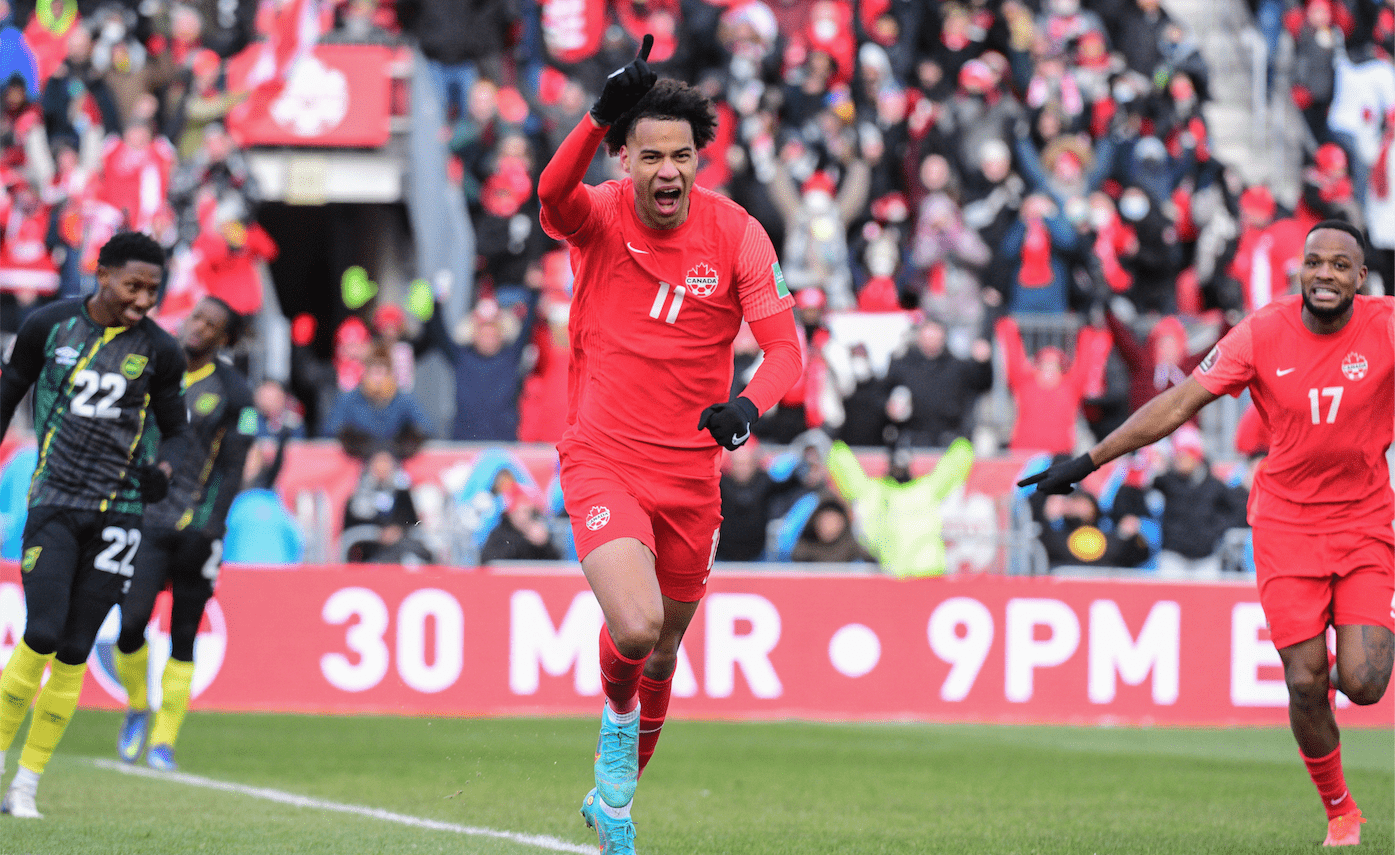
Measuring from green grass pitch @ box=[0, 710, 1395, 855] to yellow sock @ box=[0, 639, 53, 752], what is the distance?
48 centimetres

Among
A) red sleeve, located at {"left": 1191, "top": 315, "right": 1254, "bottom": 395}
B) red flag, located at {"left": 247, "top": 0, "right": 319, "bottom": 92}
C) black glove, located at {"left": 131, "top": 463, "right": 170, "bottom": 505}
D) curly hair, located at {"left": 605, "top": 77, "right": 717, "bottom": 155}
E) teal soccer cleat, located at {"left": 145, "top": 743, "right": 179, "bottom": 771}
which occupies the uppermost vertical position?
red flag, located at {"left": 247, "top": 0, "right": 319, "bottom": 92}

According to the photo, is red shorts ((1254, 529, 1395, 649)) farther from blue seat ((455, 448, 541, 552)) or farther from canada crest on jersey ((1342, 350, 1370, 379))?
blue seat ((455, 448, 541, 552))

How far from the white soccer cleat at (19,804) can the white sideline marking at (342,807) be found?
120 centimetres

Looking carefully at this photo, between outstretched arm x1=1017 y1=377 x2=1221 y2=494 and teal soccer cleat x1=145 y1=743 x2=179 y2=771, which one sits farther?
teal soccer cleat x1=145 y1=743 x2=179 y2=771

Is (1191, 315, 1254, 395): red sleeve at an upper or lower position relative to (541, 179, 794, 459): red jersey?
lower

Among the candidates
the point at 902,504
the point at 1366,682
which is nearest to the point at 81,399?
the point at 1366,682

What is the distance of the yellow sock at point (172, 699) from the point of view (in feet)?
33.4

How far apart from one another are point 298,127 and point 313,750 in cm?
907

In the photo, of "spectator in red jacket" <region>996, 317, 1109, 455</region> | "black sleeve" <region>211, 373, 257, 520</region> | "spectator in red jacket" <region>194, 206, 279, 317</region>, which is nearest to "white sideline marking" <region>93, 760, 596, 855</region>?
"black sleeve" <region>211, 373, 257, 520</region>

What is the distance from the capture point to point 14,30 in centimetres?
1770

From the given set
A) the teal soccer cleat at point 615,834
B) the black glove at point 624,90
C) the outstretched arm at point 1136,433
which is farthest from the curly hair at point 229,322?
the outstretched arm at point 1136,433

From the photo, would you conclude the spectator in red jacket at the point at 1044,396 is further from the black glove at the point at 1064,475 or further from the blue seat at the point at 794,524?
the black glove at the point at 1064,475

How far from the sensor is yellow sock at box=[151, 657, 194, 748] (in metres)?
10.2

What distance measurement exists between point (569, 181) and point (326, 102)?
43.6 feet
